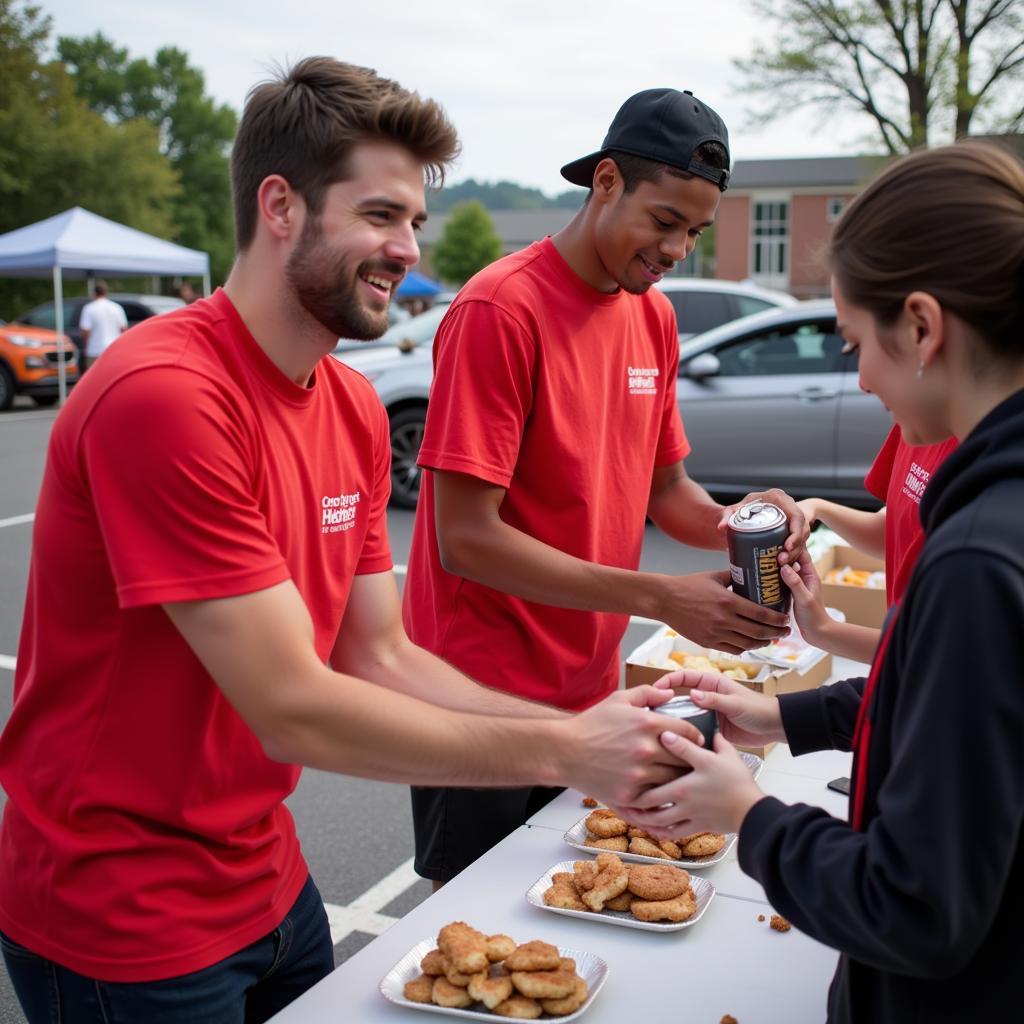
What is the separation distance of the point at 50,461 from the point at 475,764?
0.78m

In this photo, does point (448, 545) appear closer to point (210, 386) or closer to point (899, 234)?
point (210, 386)

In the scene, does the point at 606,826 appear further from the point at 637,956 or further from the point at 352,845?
the point at 352,845

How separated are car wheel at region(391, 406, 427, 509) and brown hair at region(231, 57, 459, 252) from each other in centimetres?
777

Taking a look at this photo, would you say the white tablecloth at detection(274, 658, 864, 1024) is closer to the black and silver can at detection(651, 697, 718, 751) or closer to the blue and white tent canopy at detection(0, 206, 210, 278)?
the black and silver can at detection(651, 697, 718, 751)

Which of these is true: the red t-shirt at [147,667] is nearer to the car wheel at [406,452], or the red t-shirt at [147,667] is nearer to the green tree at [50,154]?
the car wheel at [406,452]

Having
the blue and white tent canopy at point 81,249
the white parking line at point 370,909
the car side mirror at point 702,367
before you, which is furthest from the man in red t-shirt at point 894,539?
the blue and white tent canopy at point 81,249

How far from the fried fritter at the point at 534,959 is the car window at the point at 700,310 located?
923cm

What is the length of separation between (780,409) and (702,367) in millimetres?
696

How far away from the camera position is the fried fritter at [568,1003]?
164 cm

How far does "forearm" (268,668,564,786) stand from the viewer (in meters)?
1.59

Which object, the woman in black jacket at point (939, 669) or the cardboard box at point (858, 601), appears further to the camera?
the cardboard box at point (858, 601)

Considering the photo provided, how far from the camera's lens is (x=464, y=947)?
1.73m

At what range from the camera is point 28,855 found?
1.67 m

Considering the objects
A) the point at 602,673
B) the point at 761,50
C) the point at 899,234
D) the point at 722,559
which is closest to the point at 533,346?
the point at 602,673
